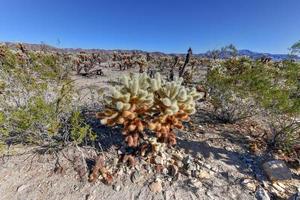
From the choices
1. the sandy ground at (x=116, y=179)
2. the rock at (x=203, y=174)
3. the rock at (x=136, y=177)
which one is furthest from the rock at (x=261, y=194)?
the rock at (x=136, y=177)

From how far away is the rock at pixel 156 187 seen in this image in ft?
9.56

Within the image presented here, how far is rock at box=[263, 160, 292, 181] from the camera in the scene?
3193 mm

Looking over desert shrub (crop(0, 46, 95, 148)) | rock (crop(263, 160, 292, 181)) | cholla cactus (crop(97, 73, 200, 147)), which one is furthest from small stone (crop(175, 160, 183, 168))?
desert shrub (crop(0, 46, 95, 148))

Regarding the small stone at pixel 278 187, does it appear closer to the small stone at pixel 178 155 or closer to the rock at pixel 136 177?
the small stone at pixel 178 155

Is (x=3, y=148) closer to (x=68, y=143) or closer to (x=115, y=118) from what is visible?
(x=68, y=143)

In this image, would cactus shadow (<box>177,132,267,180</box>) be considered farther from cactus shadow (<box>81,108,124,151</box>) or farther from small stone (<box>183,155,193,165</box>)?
cactus shadow (<box>81,108,124,151</box>)

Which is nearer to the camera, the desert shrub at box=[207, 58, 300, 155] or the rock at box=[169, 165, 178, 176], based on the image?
the rock at box=[169, 165, 178, 176]

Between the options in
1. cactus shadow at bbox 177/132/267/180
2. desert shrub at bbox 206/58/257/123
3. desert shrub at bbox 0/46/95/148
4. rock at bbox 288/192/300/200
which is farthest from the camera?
desert shrub at bbox 206/58/257/123

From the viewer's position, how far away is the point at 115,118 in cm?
304

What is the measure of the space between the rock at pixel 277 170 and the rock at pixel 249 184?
31 cm

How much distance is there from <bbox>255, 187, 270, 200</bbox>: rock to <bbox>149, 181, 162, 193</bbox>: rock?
119 cm

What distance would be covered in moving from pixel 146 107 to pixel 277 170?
2003 millimetres

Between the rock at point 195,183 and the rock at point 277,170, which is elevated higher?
the rock at point 277,170

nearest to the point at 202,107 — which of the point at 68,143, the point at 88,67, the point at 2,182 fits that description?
the point at 68,143
